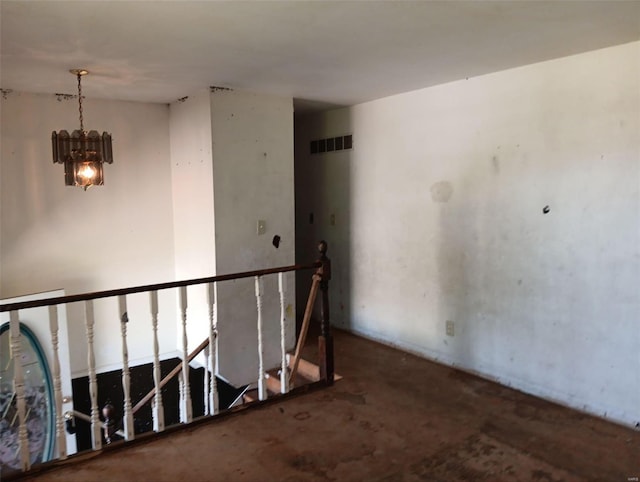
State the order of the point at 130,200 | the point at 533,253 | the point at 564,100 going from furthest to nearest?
the point at 130,200 → the point at 533,253 → the point at 564,100

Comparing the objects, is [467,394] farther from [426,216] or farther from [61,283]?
[61,283]

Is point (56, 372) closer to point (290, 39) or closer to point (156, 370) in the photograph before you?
point (156, 370)

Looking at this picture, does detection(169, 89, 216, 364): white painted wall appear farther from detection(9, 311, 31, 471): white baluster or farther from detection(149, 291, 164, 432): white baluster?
detection(9, 311, 31, 471): white baluster

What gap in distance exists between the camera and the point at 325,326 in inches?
137

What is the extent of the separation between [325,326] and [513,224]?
1.54 meters

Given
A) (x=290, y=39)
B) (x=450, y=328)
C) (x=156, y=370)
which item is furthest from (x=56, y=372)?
(x=450, y=328)

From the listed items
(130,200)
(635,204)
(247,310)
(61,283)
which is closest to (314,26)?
(635,204)

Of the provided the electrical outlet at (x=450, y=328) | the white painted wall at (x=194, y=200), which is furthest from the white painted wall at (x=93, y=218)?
the electrical outlet at (x=450, y=328)

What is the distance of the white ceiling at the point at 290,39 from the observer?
7.25 feet

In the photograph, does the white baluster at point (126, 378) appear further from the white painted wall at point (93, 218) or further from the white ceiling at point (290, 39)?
the white painted wall at point (93, 218)

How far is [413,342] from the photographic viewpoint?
4371 millimetres

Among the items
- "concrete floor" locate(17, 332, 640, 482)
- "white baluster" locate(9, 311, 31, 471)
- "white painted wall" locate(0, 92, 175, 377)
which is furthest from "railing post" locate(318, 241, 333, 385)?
"white painted wall" locate(0, 92, 175, 377)

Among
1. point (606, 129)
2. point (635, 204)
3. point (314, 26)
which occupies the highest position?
point (314, 26)

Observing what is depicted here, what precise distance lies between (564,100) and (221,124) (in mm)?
2544
